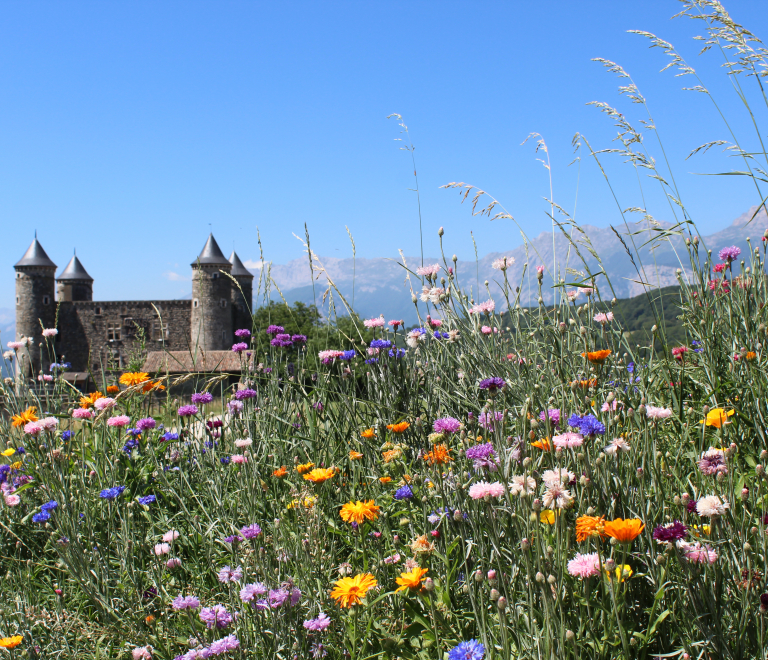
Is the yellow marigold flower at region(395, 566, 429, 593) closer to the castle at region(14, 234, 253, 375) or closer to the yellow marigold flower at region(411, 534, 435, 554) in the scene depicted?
the yellow marigold flower at region(411, 534, 435, 554)

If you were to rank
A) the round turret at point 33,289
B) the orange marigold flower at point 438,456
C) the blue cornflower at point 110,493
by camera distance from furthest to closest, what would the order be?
the round turret at point 33,289 < the blue cornflower at point 110,493 < the orange marigold flower at point 438,456

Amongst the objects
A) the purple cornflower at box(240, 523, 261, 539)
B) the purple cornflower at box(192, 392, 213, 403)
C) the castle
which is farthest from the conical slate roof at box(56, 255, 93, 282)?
the purple cornflower at box(240, 523, 261, 539)

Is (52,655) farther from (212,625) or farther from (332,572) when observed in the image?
(332,572)

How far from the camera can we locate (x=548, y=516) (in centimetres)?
122

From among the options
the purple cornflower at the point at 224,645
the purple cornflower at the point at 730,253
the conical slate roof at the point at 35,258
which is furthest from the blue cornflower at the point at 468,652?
the conical slate roof at the point at 35,258

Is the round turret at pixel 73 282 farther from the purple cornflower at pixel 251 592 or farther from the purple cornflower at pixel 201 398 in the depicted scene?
the purple cornflower at pixel 251 592

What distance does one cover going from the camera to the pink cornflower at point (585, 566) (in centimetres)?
100

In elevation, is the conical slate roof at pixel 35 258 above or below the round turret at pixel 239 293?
above

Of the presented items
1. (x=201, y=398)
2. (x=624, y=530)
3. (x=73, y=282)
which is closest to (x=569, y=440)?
(x=624, y=530)

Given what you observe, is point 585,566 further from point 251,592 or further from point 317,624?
point 251,592

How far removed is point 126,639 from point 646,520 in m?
1.46

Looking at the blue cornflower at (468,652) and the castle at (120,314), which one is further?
the castle at (120,314)

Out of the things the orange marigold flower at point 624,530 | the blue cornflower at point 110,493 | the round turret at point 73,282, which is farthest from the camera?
the round turret at point 73,282

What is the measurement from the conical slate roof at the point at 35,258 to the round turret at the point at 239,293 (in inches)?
496
